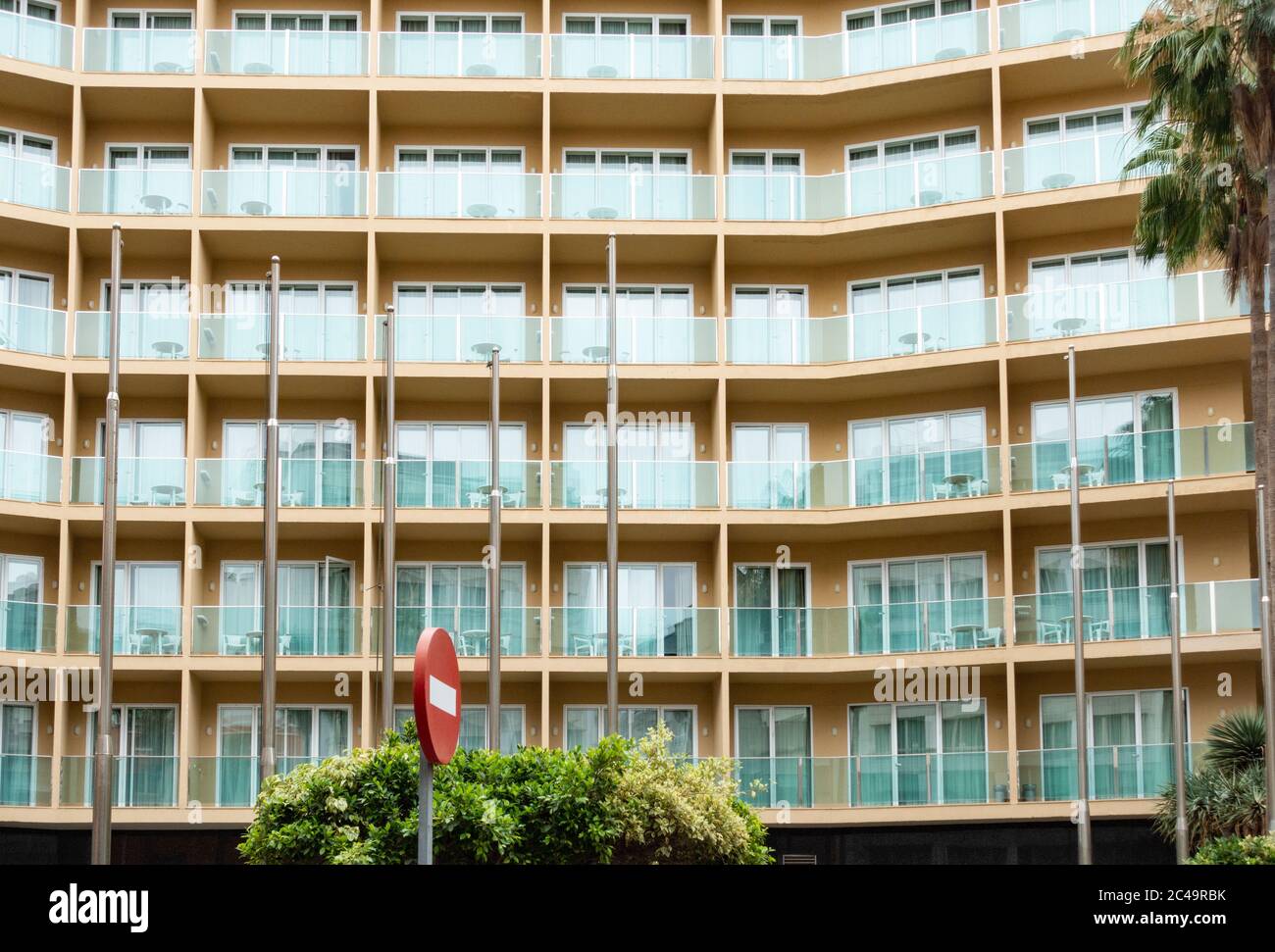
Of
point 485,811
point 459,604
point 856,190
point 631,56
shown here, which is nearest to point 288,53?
point 631,56

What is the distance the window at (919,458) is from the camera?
3684 cm

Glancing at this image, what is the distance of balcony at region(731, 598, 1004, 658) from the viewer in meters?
36.4

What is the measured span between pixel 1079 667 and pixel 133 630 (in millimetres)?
19773

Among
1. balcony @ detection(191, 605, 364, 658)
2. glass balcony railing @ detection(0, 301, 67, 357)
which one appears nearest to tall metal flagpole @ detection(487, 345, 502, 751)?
balcony @ detection(191, 605, 364, 658)

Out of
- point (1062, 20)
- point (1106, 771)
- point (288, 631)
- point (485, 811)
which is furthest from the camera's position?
point (1062, 20)

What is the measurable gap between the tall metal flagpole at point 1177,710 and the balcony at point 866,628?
3.82 meters

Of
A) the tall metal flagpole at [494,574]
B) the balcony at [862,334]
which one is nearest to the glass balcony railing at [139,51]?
the tall metal flagpole at [494,574]

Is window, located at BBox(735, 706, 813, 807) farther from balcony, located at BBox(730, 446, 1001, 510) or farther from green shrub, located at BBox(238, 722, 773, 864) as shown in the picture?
green shrub, located at BBox(238, 722, 773, 864)

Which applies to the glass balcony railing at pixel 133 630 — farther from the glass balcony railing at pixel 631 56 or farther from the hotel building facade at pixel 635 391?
the glass balcony railing at pixel 631 56

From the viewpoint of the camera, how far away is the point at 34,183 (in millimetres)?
37812

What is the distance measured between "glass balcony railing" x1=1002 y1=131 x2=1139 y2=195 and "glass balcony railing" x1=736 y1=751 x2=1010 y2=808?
1254cm

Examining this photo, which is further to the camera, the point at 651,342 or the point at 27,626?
the point at 651,342

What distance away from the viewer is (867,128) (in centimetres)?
4016

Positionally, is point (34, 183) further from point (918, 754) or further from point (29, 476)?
point (918, 754)
